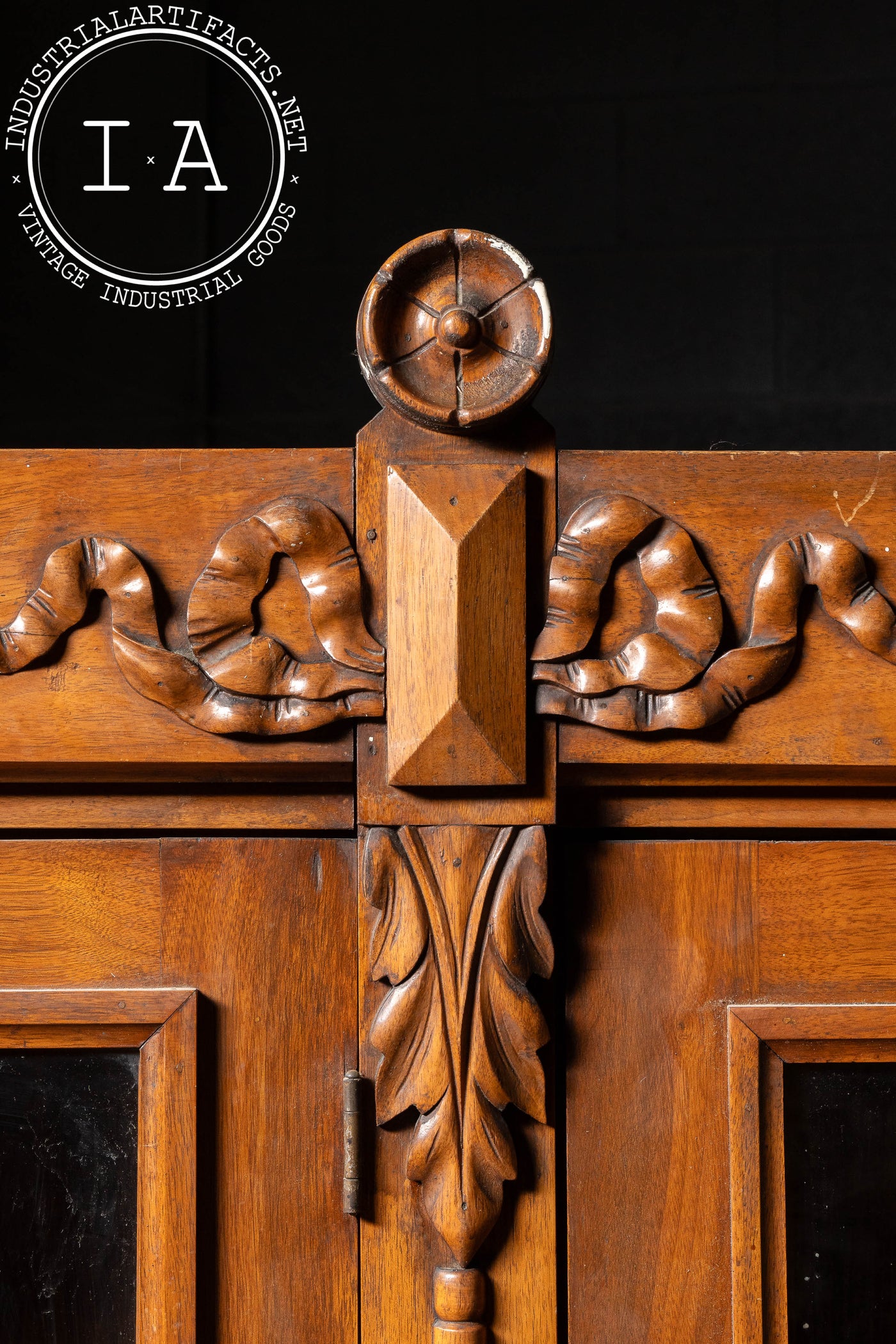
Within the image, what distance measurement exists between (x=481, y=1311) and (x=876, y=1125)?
0.72 feet

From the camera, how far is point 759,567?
0.60 m

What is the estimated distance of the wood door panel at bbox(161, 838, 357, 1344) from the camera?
604mm

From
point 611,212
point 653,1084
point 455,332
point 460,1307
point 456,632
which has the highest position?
point 611,212

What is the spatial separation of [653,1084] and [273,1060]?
0.63ft

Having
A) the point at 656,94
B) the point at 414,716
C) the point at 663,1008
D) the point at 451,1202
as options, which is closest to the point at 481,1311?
the point at 451,1202

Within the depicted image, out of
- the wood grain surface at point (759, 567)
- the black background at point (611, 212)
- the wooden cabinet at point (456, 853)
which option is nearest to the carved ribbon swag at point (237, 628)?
the wooden cabinet at point (456, 853)

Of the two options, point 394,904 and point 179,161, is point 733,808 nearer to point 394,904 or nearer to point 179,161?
point 394,904

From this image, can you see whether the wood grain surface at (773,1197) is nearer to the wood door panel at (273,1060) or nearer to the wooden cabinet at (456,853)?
the wooden cabinet at (456,853)

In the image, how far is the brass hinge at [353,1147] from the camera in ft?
1.95

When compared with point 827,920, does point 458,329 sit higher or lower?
higher

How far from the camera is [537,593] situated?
592 millimetres

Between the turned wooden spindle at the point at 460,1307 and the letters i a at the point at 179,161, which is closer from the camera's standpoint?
the turned wooden spindle at the point at 460,1307

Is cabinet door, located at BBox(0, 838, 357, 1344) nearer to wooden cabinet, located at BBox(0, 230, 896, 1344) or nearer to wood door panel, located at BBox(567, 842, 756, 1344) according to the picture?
wooden cabinet, located at BBox(0, 230, 896, 1344)

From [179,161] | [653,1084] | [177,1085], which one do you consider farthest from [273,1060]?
[179,161]
